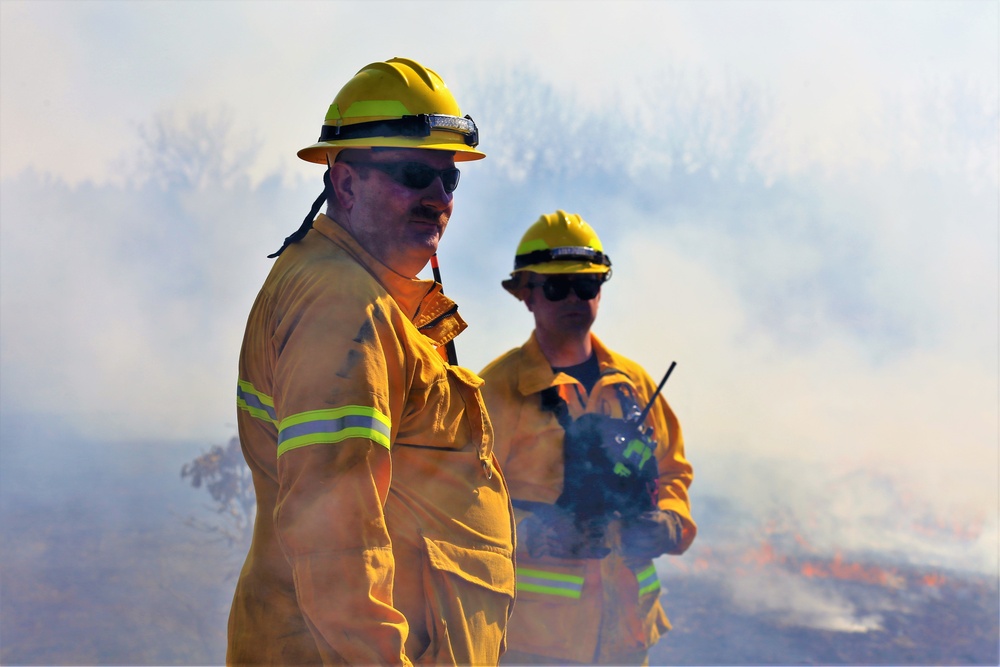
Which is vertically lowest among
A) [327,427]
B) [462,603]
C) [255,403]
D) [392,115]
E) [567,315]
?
[462,603]

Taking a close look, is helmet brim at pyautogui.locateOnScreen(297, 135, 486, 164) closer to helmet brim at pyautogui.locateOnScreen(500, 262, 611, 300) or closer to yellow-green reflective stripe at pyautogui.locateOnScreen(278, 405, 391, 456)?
yellow-green reflective stripe at pyautogui.locateOnScreen(278, 405, 391, 456)

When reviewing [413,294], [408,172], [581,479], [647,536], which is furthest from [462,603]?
[647,536]

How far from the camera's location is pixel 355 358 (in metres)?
2.86

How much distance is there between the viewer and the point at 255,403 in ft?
10.5

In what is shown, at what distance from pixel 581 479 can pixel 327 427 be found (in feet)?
11.0

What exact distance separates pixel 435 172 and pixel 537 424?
291 centimetres

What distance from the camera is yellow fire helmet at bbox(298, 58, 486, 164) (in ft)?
10.8

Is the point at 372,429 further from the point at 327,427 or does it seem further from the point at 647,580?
the point at 647,580

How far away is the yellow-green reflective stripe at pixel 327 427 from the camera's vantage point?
2.78 meters

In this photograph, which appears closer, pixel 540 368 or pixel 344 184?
pixel 344 184

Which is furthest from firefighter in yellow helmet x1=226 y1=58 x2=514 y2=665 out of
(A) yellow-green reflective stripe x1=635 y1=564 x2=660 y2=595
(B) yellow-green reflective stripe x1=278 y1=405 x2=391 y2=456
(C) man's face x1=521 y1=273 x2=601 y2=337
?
(C) man's face x1=521 y1=273 x2=601 y2=337

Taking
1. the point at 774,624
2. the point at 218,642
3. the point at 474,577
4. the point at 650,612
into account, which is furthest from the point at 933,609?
the point at 474,577

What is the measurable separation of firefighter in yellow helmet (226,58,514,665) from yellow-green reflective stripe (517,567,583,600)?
246 cm

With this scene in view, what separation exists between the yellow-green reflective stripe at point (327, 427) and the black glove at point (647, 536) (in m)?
3.38
